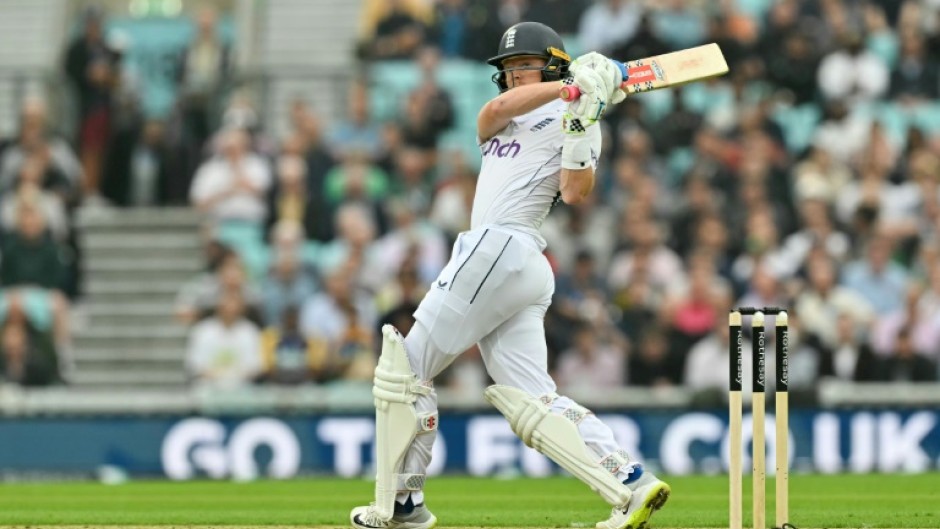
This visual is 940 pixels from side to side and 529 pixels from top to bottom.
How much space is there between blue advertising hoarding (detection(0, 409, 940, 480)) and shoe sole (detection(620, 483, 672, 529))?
6.88m

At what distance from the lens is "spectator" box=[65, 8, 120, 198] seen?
18594mm

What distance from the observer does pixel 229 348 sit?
15.6 meters

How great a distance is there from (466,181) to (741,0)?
4290 millimetres

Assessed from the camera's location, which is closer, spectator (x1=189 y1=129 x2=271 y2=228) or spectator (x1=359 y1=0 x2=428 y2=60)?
spectator (x1=189 y1=129 x2=271 y2=228)

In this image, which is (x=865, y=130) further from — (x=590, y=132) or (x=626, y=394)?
(x=590, y=132)

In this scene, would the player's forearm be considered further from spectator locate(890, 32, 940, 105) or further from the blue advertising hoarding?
spectator locate(890, 32, 940, 105)

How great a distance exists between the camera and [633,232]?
637 inches

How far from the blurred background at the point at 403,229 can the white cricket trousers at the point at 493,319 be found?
21.3ft

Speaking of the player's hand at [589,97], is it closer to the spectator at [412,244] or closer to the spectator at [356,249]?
the spectator at [412,244]

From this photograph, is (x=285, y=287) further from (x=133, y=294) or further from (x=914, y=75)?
(x=914, y=75)

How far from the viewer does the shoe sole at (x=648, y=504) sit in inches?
303

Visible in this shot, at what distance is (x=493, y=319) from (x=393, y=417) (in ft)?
1.95

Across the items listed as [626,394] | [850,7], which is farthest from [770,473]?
[850,7]

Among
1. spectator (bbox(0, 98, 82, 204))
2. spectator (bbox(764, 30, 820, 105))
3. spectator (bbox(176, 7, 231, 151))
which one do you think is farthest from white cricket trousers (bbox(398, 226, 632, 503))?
spectator (bbox(176, 7, 231, 151))
